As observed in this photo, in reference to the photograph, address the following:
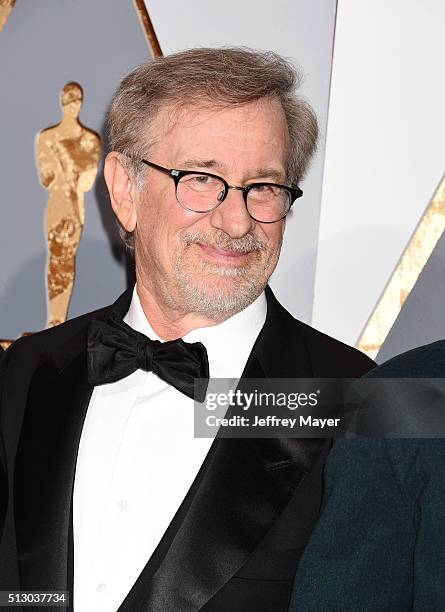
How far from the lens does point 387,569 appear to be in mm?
1225

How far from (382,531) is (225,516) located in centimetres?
30

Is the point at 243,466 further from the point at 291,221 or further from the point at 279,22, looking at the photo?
the point at 279,22

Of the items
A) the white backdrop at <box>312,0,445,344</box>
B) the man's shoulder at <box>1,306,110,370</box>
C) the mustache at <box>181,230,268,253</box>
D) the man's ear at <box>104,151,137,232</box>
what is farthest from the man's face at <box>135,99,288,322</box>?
the white backdrop at <box>312,0,445,344</box>

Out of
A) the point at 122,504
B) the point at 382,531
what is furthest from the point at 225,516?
the point at 382,531

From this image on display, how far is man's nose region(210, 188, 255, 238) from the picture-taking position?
1593mm

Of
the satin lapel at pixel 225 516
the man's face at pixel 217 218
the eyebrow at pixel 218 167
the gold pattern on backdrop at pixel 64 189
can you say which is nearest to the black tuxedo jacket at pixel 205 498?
the satin lapel at pixel 225 516

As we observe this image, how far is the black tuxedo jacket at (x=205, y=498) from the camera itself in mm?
1428

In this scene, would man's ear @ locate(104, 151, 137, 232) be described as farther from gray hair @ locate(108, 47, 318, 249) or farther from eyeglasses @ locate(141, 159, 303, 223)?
eyeglasses @ locate(141, 159, 303, 223)

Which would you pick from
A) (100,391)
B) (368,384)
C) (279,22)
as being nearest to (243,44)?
(279,22)

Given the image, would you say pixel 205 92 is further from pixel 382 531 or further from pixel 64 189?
pixel 382 531

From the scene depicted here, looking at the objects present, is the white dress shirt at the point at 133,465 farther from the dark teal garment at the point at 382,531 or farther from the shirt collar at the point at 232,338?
the dark teal garment at the point at 382,531

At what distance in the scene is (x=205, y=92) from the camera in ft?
5.38

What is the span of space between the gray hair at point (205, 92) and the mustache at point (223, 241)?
164mm

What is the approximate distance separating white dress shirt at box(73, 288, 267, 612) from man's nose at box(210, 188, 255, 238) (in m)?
0.15
